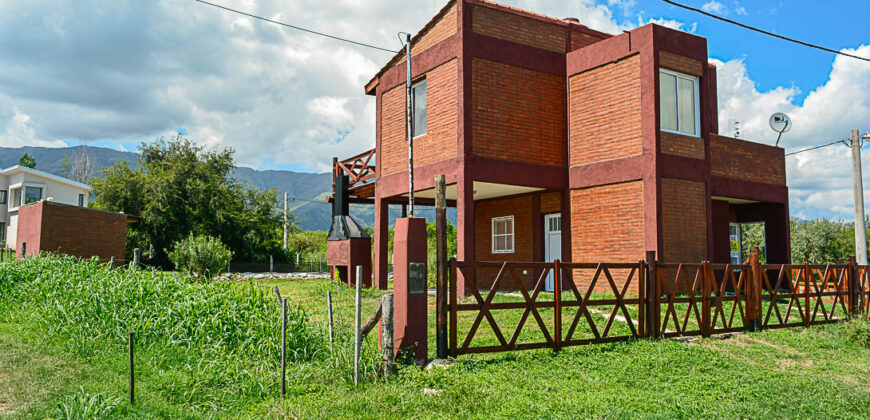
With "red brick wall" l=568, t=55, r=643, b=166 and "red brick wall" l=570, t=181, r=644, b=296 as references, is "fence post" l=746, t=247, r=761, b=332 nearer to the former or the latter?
"red brick wall" l=570, t=181, r=644, b=296

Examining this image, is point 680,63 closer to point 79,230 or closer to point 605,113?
point 605,113

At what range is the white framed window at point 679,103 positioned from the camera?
582 inches

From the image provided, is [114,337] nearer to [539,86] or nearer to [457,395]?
[457,395]

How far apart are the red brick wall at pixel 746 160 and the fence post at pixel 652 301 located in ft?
26.9

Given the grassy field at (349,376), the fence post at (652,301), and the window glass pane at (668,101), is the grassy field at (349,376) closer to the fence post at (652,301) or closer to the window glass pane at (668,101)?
the fence post at (652,301)

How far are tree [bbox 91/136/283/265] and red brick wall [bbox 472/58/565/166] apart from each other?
84.3 ft

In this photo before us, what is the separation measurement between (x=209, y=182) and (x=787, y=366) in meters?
35.5

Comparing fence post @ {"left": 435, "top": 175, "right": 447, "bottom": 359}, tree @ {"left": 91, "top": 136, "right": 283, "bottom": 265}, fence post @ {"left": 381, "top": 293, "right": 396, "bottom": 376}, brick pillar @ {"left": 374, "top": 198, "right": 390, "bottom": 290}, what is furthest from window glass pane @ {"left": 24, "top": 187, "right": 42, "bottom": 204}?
fence post @ {"left": 435, "top": 175, "right": 447, "bottom": 359}

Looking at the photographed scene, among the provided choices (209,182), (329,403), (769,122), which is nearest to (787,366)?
(329,403)

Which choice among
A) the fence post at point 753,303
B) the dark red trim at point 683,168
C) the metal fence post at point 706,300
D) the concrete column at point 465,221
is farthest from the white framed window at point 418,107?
the fence post at point 753,303

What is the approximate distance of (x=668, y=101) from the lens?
1486 centimetres

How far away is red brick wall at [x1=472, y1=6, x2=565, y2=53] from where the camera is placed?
15.1 m

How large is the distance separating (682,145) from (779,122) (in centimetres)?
635

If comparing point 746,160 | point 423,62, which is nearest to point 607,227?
point 746,160
